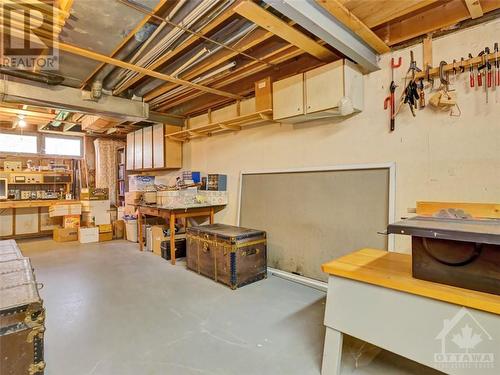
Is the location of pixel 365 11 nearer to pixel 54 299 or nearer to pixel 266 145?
pixel 266 145

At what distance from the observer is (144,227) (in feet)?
17.3

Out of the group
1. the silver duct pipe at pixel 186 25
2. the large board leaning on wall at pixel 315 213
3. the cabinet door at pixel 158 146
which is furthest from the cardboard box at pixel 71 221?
the silver duct pipe at pixel 186 25

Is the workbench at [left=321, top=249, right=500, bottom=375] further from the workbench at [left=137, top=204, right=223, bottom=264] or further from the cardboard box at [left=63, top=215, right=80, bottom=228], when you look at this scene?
the cardboard box at [left=63, top=215, right=80, bottom=228]

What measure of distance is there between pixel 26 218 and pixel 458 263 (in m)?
7.92

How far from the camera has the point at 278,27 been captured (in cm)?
220

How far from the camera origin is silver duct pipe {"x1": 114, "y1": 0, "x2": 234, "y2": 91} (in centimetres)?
205

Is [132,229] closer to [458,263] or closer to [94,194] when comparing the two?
[94,194]

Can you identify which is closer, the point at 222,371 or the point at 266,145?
the point at 222,371

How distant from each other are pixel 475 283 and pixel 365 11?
6.71 feet

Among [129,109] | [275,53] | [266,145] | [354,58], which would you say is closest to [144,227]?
[129,109]

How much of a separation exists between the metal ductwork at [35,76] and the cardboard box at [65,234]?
3.68 metres

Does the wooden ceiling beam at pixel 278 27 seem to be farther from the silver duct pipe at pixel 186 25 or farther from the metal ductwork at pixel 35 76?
the metal ductwork at pixel 35 76

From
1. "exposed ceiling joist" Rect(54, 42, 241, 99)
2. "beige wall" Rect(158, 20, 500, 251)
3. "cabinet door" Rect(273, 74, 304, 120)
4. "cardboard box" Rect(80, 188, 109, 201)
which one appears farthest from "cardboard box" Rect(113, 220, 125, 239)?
"cabinet door" Rect(273, 74, 304, 120)

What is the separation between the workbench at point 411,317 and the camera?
1188 millimetres
